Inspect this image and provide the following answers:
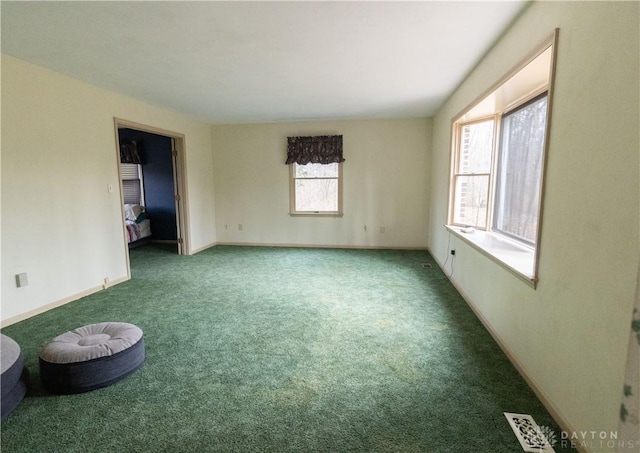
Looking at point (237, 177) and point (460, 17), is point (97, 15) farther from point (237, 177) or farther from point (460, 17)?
point (237, 177)

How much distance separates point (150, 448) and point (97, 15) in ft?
8.78

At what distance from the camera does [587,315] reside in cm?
143

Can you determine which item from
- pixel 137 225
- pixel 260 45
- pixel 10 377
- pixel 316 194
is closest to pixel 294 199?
pixel 316 194

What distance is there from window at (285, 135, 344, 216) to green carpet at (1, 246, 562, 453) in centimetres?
254

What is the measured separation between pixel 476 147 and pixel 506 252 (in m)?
1.75

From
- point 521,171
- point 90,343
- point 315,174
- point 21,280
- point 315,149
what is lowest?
point 90,343

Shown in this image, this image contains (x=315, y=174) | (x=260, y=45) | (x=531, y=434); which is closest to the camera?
(x=531, y=434)

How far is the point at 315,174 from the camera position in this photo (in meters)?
6.00

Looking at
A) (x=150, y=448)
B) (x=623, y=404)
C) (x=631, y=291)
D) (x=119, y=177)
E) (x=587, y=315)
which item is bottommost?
(x=150, y=448)

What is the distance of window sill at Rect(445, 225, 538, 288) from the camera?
2.07m

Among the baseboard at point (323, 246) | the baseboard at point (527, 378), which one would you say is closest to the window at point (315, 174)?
the baseboard at point (323, 246)

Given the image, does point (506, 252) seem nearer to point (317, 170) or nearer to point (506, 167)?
point (506, 167)

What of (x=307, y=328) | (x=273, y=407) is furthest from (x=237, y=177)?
(x=273, y=407)

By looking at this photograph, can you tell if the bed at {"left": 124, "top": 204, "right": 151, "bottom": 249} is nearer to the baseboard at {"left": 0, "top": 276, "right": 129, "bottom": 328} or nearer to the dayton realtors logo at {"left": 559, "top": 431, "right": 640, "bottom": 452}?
the baseboard at {"left": 0, "top": 276, "right": 129, "bottom": 328}
